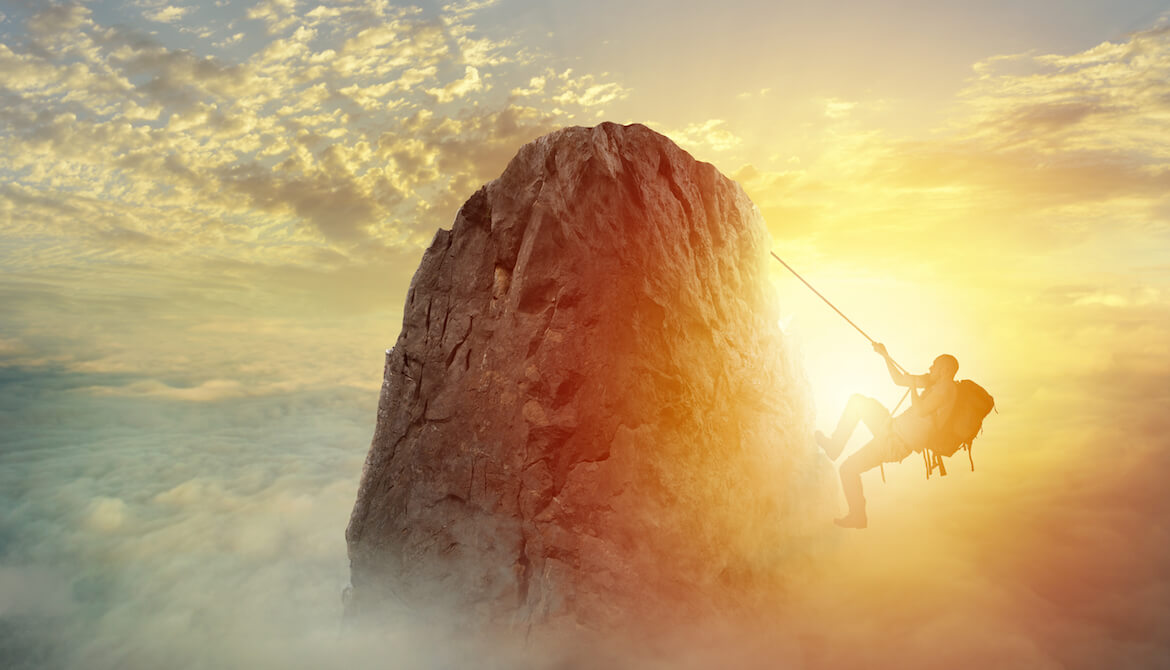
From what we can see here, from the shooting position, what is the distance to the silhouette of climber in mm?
9070

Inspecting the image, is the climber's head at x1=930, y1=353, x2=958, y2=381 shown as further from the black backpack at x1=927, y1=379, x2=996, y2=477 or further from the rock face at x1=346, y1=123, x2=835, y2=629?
the rock face at x1=346, y1=123, x2=835, y2=629

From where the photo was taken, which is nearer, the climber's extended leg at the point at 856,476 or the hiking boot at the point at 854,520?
the climber's extended leg at the point at 856,476

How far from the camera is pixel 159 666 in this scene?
12969 millimetres

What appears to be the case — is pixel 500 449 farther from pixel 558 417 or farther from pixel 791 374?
pixel 791 374

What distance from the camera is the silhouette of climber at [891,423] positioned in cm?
907

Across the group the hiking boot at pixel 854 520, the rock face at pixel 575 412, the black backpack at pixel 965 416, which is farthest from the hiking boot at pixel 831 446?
the rock face at pixel 575 412

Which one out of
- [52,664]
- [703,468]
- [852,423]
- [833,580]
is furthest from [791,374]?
[52,664]

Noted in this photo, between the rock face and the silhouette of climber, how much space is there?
1.87 m

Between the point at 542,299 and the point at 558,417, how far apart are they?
1.66 meters

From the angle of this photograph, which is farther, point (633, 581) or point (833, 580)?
point (833, 580)

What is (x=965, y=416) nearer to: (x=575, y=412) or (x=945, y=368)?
(x=945, y=368)

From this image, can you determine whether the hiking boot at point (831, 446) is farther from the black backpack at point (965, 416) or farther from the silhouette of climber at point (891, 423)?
the black backpack at point (965, 416)

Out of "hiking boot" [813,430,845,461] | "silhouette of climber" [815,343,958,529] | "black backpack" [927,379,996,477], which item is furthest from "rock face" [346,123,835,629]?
"black backpack" [927,379,996,477]

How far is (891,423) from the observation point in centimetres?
955
